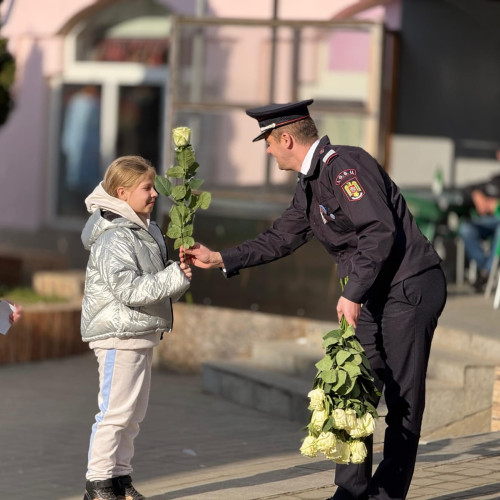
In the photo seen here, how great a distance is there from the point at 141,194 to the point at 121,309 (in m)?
0.52

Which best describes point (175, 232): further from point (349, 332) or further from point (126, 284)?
point (349, 332)

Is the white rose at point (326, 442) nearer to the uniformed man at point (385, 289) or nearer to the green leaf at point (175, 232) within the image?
the uniformed man at point (385, 289)

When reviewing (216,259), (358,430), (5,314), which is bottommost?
(358,430)

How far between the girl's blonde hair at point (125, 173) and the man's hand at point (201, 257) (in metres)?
0.38

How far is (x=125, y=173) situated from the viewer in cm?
573

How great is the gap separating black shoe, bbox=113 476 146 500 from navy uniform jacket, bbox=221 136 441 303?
1.42 metres

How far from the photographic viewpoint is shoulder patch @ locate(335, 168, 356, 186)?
16.6 feet

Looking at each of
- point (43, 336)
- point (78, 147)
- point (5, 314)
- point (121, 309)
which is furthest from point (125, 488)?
point (78, 147)

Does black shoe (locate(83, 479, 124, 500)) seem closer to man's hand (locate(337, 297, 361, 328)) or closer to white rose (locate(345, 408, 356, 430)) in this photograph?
white rose (locate(345, 408, 356, 430))

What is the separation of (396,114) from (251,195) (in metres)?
3.18

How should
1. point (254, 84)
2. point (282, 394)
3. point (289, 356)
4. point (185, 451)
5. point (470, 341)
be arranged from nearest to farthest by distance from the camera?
point (185, 451), point (282, 394), point (470, 341), point (289, 356), point (254, 84)

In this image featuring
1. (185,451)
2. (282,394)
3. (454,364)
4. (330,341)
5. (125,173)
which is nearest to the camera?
(330,341)

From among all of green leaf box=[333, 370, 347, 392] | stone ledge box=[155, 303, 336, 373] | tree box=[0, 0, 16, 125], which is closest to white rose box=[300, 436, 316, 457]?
green leaf box=[333, 370, 347, 392]

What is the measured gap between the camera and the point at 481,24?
45.3 ft
